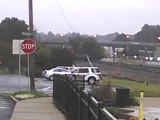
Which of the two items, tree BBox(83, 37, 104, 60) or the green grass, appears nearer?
the green grass

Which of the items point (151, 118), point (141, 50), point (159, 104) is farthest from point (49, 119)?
point (141, 50)

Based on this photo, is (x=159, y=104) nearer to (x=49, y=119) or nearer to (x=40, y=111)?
(x=40, y=111)

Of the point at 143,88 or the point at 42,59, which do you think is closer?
the point at 143,88

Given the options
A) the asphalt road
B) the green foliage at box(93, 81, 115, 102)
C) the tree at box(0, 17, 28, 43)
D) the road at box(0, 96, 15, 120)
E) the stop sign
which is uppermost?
the tree at box(0, 17, 28, 43)

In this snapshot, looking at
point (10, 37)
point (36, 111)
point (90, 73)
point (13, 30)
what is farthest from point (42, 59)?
point (36, 111)

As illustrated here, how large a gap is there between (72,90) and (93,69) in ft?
143

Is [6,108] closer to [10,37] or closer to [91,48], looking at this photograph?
[10,37]

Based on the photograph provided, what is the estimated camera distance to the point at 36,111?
1877 centimetres

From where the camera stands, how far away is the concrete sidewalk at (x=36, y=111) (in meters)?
16.7

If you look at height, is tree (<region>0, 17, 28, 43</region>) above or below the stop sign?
above

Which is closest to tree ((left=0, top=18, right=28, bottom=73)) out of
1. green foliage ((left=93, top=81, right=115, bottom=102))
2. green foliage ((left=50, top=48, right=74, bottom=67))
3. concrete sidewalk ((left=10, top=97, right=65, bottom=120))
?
green foliage ((left=50, top=48, right=74, bottom=67))

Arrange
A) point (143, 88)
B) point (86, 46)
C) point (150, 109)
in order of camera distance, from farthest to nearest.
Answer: point (86, 46) < point (143, 88) < point (150, 109)

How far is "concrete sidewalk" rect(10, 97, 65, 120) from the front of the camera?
54.9ft

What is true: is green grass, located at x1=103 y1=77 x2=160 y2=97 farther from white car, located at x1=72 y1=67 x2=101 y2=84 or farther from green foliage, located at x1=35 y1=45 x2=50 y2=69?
green foliage, located at x1=35 y1=45 x2=50 y2=69
